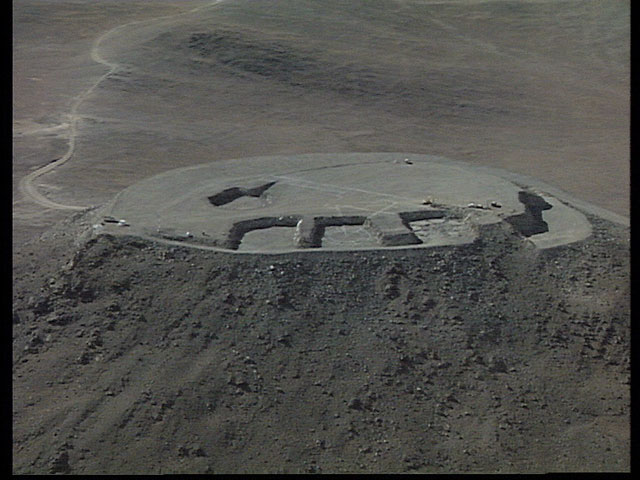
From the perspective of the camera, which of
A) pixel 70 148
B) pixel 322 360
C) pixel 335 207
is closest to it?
pixel 322 360

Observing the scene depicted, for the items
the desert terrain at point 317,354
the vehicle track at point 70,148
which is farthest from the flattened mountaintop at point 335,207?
the vehicle track at point 70,148

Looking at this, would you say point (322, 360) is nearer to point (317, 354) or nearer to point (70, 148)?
point (317, 354)

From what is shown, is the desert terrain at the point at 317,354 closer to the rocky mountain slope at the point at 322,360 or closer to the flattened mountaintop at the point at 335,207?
the rocky mountain slope at the point at 322,360

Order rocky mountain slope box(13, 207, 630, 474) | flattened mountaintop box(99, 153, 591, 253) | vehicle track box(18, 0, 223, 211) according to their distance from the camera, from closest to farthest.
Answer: rocky mountain slope box(13, 207, 630, 474), flattened mountaintop box(99, 153, 591, 253), vehicle track box(18, 0, 223, 211)

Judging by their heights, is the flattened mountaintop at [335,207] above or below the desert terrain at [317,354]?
above

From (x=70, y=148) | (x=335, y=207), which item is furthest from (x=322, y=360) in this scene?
(x=70, y=148)

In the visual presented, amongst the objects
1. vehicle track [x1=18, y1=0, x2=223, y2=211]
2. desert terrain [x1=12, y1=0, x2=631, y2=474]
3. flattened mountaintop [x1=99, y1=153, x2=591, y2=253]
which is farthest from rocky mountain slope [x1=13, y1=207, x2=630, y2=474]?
vehicle track [x1=18, y1=0, x2=223, y2=211]

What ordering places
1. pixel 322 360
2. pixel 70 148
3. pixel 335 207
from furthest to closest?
pixel 70 148 < pixel 335 207 < pixel 322 360

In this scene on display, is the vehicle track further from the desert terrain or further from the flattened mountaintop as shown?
the flattened mountaintop
